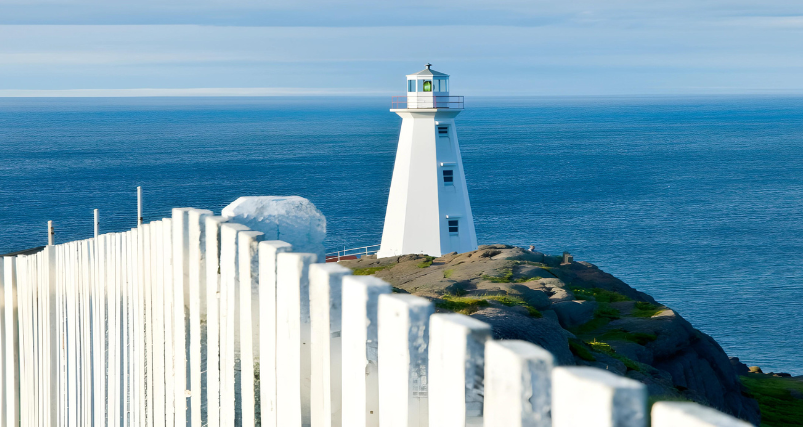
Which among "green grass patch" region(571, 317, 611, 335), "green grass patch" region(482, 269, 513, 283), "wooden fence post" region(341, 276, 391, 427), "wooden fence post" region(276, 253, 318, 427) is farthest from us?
"green grass patch" region(482, 269, 513, 283)

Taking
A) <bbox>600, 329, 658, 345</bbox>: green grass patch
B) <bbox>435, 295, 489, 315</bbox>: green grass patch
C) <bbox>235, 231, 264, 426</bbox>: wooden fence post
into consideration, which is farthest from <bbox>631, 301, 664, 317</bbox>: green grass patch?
<bbox>235, 231, 264, 426</bbox>: wooden fence post

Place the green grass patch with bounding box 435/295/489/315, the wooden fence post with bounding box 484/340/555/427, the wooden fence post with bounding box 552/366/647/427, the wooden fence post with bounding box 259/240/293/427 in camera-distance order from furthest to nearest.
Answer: the green grass patch with bounding box 435/295/489/315
the wooden fence post with bounding box 259/240/293/427
the wooden fence post with bounding box 484/340/555/427
the wooden fence post with bounding box 552/366/647/427

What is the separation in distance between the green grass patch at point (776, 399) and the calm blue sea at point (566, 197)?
982 centimetres

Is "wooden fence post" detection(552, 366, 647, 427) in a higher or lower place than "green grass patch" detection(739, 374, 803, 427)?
higher

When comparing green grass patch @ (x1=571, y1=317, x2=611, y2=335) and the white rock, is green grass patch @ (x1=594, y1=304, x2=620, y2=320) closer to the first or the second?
green grass patch @ (x1=571, y1=317, x2=611, y2=335)

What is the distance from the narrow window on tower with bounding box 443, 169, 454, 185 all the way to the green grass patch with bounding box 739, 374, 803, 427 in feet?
39.0

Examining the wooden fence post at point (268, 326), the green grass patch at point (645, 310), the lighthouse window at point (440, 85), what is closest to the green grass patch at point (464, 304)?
the green grass patch at point (645, 310)

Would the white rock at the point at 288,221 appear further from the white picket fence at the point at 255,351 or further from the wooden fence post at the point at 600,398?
the wooden fence post at the point at 600,398

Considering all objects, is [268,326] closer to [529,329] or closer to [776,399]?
[529,329]

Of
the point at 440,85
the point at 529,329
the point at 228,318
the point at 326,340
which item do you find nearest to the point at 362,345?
the point at 326,340

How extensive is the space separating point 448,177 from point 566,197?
49793mm

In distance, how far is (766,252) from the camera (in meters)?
54.8

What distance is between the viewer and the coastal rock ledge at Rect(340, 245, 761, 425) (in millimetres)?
12094

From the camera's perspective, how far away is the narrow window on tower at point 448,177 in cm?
2830
